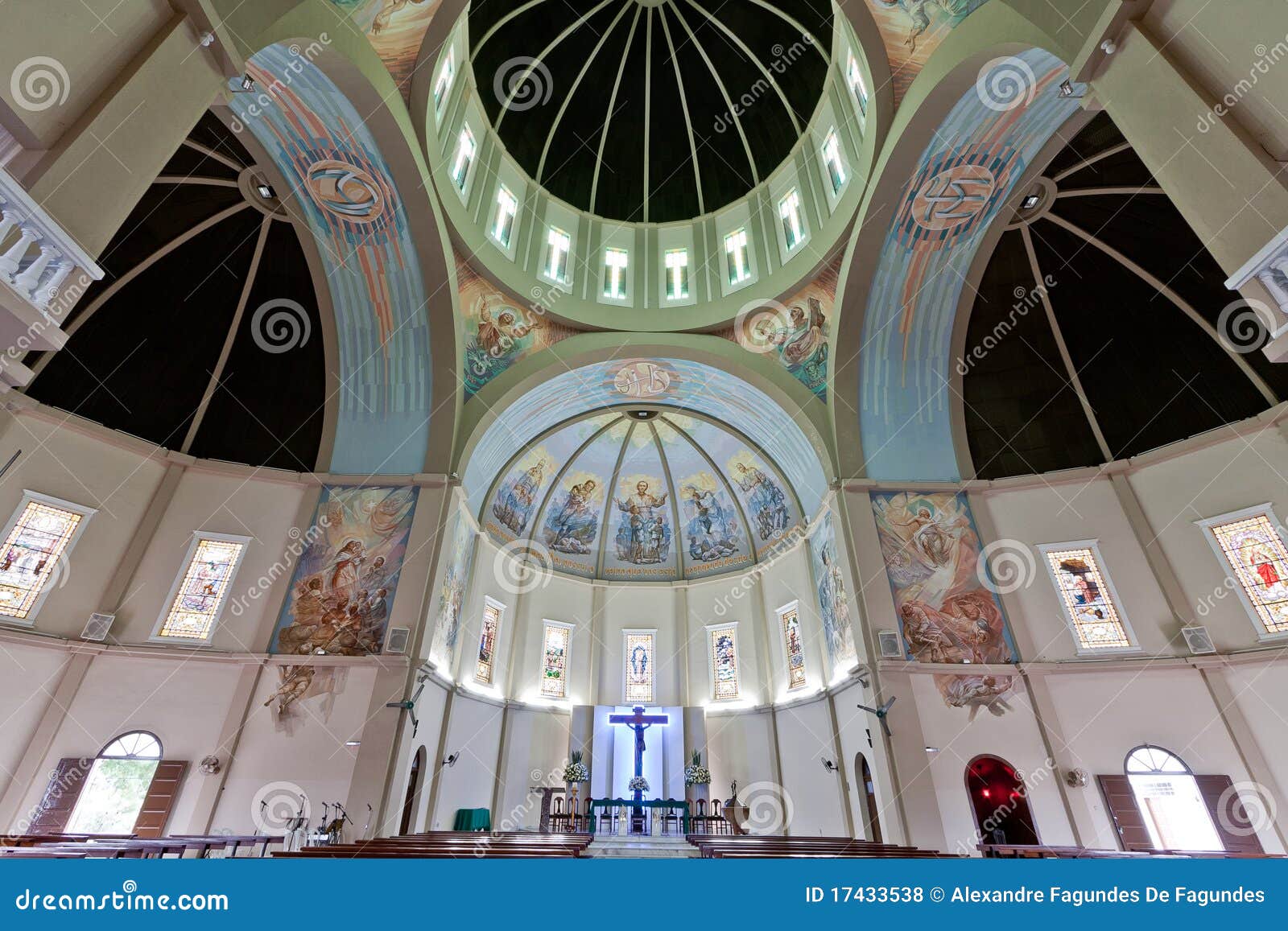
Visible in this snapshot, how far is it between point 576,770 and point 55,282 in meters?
16.6

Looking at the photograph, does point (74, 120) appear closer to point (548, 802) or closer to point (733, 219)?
point (733, 219)

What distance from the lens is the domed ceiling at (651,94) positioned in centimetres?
1664

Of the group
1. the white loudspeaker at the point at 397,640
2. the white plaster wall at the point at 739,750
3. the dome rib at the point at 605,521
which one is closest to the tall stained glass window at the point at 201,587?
the white loudspeaker at the point at 397,640

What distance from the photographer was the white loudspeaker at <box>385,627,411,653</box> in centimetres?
1281

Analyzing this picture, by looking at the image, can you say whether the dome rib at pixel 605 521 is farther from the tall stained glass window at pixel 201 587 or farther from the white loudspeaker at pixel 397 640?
the tall stained glass window at pixel 201 587

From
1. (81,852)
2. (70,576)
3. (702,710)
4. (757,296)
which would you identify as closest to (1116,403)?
(757,296)

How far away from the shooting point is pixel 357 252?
1381 cm

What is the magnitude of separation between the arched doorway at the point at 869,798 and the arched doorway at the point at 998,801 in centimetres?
200

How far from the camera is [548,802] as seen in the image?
17.3 meters

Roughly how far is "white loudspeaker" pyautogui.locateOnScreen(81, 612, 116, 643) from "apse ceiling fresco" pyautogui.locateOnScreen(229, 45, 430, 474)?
17.7ft

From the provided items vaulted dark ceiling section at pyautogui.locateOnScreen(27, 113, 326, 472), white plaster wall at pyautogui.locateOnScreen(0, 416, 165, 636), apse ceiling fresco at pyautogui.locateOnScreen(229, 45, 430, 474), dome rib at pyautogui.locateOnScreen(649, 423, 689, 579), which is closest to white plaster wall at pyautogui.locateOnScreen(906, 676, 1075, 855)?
dome rib at pyautogui.locateOnScreen(649, 423, 689, 579)

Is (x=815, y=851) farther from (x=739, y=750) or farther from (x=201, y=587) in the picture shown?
(x=201, y=587)

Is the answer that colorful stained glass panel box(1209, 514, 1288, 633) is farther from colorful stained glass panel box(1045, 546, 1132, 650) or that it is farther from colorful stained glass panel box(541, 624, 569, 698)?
colorful stained glass panel box(541, 624, 569, 698)

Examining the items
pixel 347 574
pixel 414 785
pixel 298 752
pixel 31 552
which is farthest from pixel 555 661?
pixel 31 552
